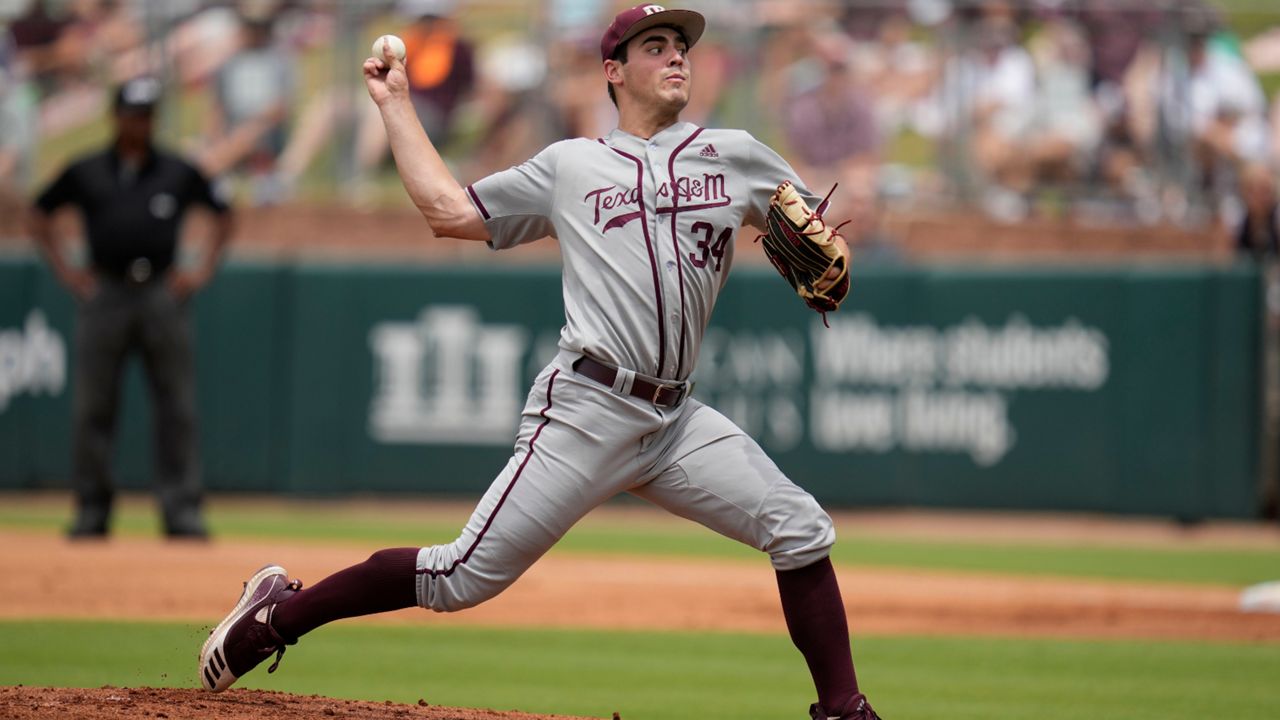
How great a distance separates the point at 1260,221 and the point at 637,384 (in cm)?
958

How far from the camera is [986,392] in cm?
1238

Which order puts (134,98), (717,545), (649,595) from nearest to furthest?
(649,595) → (134,98) → (717,545)

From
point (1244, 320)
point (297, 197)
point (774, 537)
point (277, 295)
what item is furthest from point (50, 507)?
point (774, 537)

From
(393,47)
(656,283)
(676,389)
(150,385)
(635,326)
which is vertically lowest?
(150,385)

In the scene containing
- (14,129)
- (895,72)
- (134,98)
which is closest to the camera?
(134,98)

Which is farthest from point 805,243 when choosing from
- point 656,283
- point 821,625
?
point 821,625

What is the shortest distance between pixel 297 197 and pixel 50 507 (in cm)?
326

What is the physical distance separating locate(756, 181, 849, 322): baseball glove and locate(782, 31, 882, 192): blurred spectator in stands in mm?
9148

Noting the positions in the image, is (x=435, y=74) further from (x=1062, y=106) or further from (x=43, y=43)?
(x=1062, y=106)

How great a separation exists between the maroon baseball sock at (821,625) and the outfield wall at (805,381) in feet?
26.3

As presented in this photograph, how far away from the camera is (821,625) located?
4492 millimetres

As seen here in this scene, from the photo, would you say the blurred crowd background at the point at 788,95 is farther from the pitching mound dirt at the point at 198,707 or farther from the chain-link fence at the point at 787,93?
the pitching mound dirt at the point at 198,707

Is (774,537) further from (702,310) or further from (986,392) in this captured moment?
(986,392)

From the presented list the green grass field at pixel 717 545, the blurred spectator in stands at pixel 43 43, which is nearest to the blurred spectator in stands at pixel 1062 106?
the green grass field at pixel 717 545
